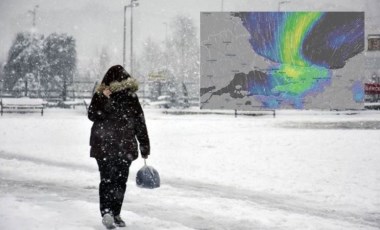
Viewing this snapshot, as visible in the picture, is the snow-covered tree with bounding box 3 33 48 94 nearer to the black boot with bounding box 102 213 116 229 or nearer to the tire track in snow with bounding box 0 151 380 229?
the tire track in snow with bounding box 0 151 380 229

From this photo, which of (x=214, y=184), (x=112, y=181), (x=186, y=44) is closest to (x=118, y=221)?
(x=112, y=181)

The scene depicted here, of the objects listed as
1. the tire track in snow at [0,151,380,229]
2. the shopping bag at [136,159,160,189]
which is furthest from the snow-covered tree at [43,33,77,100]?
the shopping bag at [136,159,160,189]

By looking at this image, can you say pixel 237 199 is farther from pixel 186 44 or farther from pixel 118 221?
pixel 186 44

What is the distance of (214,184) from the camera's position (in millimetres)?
9836

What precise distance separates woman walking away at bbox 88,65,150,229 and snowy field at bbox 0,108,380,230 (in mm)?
497

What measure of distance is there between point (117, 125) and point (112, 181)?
64 cm

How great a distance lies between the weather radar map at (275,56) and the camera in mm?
32531

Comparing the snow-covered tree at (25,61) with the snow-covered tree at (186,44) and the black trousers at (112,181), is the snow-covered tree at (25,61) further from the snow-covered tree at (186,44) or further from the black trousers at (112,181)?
the black trousers at (112,181)

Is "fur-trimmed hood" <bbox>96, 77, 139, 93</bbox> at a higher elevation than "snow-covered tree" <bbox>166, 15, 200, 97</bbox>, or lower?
lower

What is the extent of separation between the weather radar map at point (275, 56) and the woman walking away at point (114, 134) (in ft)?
86.3

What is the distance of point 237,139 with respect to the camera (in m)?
17.7

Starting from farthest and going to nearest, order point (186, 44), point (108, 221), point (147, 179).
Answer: point (186, 44) < point (147, 179) < point (108, 221)

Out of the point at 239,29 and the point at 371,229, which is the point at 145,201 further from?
the point at 239,29

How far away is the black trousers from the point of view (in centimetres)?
620
